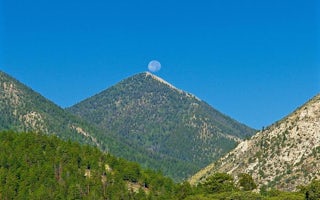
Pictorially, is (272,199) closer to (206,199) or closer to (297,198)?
(297,198)

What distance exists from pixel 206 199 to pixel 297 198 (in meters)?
28.2

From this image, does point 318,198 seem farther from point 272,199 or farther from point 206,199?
point 206,199

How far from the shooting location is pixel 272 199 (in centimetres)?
19962

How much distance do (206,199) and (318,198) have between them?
33.8 metres

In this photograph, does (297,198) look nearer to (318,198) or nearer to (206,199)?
(318,198)

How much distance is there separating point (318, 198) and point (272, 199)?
14.4 metres

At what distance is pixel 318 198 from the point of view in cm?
19262

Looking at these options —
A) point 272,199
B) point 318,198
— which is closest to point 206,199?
point 272,199

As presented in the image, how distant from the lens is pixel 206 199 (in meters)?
200

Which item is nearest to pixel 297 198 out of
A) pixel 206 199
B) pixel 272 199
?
pixel 272 199

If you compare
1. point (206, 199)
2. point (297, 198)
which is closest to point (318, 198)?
point (297, 198)
